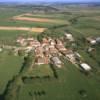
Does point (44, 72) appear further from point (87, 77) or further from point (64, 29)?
point (64, 29)

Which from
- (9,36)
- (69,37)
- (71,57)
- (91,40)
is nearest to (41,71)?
(71,57)

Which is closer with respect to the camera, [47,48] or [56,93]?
[56,93]

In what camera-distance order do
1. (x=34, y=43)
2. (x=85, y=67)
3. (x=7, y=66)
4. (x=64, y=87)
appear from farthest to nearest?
(x=34, y=43), (x=7, y=66), (x=85, y=67), (x=64, y=87)

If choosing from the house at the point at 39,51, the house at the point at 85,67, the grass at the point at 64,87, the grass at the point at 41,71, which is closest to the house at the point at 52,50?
the house at the point at 39,51

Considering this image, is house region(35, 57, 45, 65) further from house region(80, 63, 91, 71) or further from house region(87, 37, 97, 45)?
house region(87, 37, 97, 45)

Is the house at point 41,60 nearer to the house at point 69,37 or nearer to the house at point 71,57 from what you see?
the house at point 71,57

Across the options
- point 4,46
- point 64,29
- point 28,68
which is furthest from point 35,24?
point 28,68

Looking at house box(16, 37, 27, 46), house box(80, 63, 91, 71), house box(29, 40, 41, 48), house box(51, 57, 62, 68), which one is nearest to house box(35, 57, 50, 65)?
house box(51, 57, 62, 68)

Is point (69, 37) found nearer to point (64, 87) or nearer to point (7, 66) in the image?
point (7, 66)
